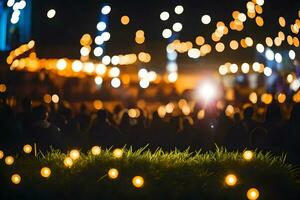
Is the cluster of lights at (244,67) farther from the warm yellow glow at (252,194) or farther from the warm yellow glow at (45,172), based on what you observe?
the warm yellow glow at (45,172)

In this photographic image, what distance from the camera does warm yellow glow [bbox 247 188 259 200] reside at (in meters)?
5.64

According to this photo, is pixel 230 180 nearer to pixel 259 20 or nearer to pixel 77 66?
pixel 259 20

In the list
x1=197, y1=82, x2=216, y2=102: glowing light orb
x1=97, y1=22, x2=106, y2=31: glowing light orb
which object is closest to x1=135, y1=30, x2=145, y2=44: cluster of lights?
x1=97, y1=22, x2=106, y2=31: glowing light orb

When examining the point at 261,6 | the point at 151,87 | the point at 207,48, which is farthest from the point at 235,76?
the point at 261,6

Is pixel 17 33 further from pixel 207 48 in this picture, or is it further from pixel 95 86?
pixel 95 86

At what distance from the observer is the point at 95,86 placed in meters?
13.3

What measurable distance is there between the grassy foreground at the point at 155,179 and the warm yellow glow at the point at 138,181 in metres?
0.03

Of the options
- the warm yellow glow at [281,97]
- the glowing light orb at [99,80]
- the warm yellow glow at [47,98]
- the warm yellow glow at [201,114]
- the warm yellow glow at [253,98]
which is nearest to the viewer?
the warm yellow glow at [201,114]

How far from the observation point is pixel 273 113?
30.8ft

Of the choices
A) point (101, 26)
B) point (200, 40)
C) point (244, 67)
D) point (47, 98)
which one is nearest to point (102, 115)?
point (101, 26)

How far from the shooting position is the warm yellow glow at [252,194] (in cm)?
564

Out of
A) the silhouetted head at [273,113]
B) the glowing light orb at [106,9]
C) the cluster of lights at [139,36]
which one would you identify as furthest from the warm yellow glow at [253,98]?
the glowing light orb at [106,9]

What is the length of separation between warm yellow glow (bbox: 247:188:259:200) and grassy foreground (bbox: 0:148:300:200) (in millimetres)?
40

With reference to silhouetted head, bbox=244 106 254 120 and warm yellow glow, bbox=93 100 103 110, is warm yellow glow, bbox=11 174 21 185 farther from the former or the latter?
warm yellow glow, bbox=93 100 103 110
